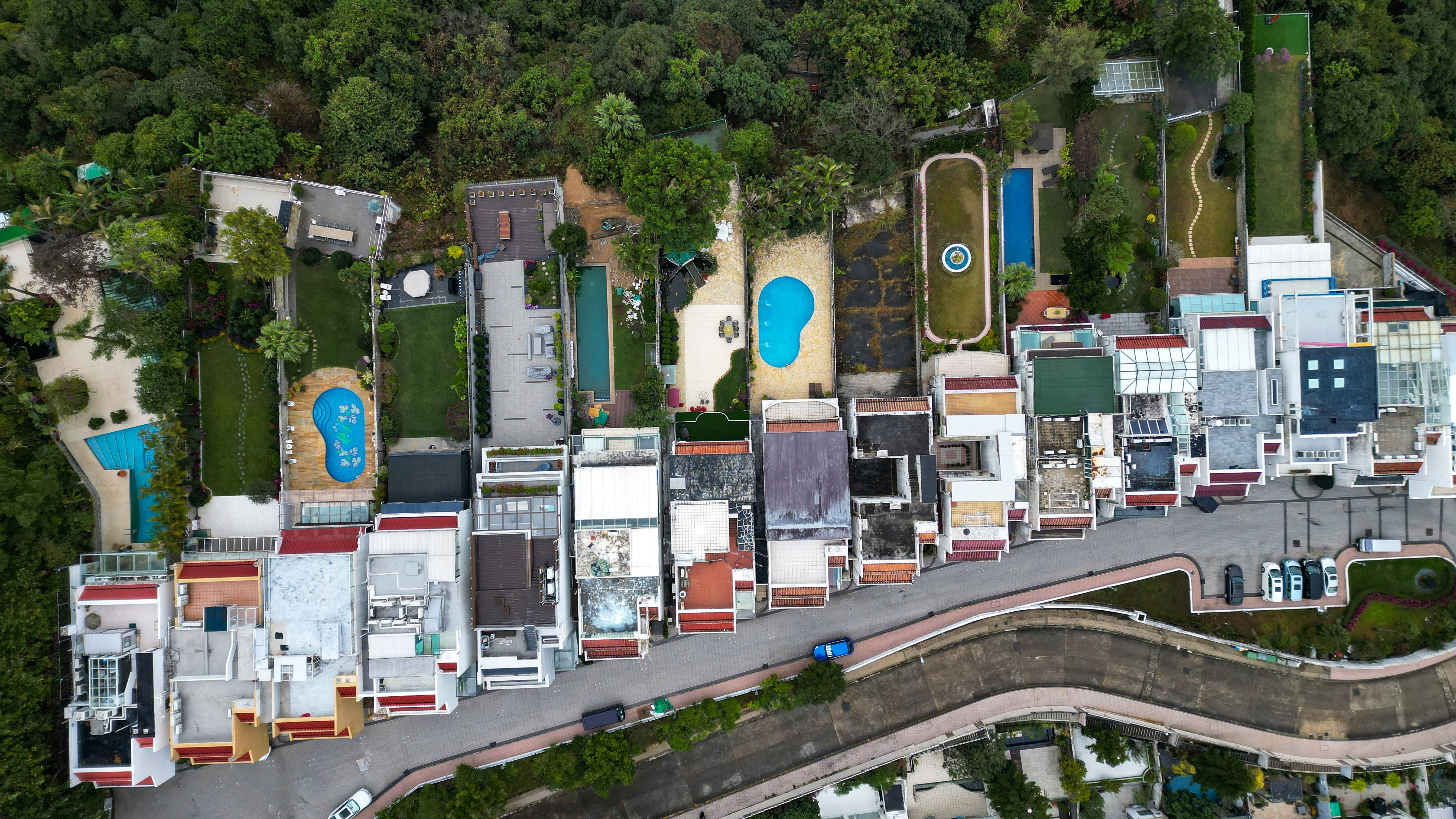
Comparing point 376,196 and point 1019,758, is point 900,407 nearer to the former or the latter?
point 1019,758

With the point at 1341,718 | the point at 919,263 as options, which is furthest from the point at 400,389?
the point at 1341,718

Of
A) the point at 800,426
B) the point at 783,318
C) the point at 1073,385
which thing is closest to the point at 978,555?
the point at 1073,385

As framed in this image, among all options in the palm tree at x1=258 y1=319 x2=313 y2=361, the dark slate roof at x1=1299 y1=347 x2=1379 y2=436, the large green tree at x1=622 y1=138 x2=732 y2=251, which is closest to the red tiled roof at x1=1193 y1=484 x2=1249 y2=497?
the dark slate roof at x1=1299 y1=347 x2=1379 y2=436

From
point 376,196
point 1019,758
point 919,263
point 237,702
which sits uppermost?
point 376,196

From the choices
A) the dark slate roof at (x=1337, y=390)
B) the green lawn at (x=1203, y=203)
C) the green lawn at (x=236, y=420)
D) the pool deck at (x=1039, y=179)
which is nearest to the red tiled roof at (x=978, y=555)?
the pool deck at (x=1039, y=179)

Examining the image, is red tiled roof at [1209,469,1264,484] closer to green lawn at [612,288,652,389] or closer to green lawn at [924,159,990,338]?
green lawn at [924,159,990,338]

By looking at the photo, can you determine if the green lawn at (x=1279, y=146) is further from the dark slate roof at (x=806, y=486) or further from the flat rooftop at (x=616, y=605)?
the flat rooftop at (x=616, y=605)
